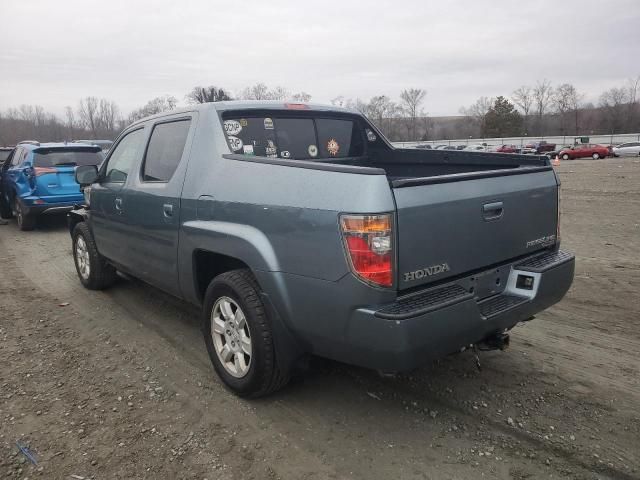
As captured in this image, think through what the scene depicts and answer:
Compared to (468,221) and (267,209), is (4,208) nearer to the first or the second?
(267,209)

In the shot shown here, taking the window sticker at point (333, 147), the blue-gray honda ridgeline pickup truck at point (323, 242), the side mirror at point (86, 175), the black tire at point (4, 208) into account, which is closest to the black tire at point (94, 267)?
the side mirror at point (86, 175)

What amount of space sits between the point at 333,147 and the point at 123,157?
2.05 meters

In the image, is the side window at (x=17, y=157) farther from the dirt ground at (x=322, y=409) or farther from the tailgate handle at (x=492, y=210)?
the tailgate handle at (x=492, y=210)

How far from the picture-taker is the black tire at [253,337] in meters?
3.05

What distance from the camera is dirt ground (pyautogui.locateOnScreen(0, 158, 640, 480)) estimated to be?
2.72 m

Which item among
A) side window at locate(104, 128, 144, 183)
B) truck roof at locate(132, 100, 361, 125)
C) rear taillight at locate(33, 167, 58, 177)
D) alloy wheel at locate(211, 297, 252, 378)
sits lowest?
alloy wheel at locate(211, 297, 252, 378)

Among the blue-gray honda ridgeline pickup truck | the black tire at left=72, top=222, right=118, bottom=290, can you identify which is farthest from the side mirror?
the blue-gray honda ridgeline pickup truck

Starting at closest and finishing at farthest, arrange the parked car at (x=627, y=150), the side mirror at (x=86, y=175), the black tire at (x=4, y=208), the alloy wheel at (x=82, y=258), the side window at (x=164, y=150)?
the side window at (x=164, y=150) → the side mirror at (x=86, y=175) → the alloy wheel at (x=82, y=258) → the black tire at (x=4, y=208) → the parked car at (x=627, y=150)

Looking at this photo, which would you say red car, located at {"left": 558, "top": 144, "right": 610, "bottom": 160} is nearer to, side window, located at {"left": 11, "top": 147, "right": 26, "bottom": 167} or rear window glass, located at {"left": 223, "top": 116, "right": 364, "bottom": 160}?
side window, located at {"left": 11, "top": 147, "right": 26, "bottom": 167}

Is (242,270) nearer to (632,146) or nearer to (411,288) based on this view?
(411,288)

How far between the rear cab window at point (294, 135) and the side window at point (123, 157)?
124cm

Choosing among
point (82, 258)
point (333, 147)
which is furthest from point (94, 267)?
point (333, 147)

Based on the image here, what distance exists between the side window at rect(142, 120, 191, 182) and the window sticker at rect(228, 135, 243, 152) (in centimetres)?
40

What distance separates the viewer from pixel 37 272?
274 inches
